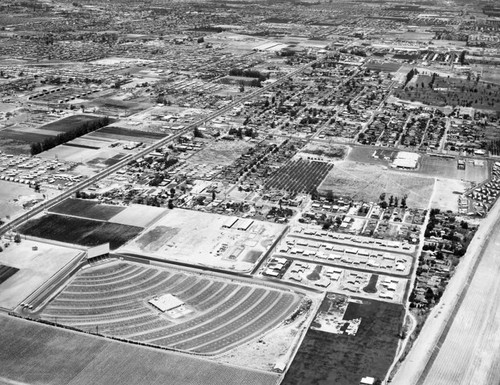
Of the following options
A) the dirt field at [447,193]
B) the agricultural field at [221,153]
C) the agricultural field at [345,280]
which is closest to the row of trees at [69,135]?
the agricultural field at [221,153]

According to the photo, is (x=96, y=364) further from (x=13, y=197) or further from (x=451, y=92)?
(x=451, y=92)

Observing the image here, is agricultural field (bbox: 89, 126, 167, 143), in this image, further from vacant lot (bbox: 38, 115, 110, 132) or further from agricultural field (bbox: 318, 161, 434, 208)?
agricultural field (bbox: 318, 161, 434, 208)

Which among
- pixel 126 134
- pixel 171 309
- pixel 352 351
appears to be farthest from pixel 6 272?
pixel 126 134

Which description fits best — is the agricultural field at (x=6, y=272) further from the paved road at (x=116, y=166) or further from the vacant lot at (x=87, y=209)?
the vacant lot at (x=87, y=209)

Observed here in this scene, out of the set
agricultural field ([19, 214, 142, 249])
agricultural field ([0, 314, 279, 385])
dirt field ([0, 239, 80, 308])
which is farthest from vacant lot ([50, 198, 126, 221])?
agricultural field ([0, 314, 279, 385])

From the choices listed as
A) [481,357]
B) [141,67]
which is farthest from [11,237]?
[141,67]
